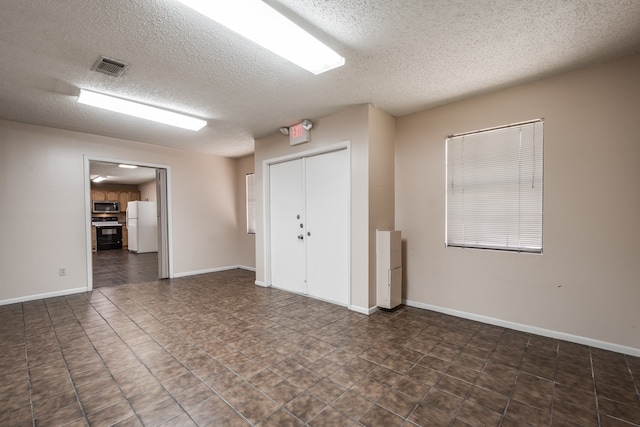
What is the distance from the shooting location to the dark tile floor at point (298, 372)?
1.76 metres

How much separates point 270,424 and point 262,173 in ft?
12.6

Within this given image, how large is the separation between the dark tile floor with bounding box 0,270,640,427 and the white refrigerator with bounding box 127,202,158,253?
5.99 m

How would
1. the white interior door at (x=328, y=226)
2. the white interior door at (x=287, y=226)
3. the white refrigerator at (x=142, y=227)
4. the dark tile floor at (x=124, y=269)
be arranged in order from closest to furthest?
the white interior door at (x=328, y=226), the white interior door at (x=287, y=226), the dark tile floor at (x=124, y=269), the white refrigerator at (x=142, y=227)

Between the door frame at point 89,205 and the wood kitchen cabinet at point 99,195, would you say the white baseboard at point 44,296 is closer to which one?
the door frame at point 89,205

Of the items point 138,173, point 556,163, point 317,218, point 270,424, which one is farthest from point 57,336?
point 138,173

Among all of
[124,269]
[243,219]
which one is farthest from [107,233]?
[243,219]

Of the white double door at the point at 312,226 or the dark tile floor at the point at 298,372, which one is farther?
the white double door at the point at 312,226

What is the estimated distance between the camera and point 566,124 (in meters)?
2.75

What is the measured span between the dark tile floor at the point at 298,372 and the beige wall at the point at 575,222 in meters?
0.29

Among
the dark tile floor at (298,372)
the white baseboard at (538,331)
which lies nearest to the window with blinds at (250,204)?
the dark tile floor at (298,372)

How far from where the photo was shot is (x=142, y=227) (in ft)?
30.4

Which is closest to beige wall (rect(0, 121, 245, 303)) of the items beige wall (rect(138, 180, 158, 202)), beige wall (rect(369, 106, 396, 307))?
beige wall (rect(369, 106, 396, 307))

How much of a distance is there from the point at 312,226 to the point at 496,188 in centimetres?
238

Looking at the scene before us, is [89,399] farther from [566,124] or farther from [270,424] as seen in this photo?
[566,124]
